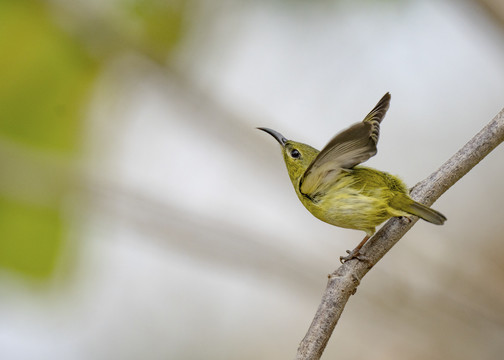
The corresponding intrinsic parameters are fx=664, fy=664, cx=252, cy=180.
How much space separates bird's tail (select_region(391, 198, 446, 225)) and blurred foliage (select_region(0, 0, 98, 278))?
195cm

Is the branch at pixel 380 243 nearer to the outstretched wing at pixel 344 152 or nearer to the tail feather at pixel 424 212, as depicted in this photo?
the tail feather at pixel 424 212

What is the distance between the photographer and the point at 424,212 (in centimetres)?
182

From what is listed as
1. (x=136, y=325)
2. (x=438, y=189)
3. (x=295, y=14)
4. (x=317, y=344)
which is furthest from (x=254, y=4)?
(x=317, y=344)

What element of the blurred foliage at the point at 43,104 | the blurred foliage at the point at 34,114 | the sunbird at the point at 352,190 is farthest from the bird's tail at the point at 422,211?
the blurred foliage at the point at 34,114

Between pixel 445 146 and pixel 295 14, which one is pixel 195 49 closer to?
pixel 295 14

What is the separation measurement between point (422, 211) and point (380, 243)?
0.51 feet

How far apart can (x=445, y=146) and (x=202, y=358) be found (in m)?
2.14

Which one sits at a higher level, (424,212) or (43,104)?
(43,104)

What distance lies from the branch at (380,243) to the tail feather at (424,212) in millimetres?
21

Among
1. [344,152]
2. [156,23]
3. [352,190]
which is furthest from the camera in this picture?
[156,23]

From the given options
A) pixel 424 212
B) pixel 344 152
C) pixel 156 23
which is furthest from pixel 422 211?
pixel 156 23

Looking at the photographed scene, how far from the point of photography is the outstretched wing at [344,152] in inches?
60.1

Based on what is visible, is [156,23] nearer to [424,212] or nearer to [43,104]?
[43,104]

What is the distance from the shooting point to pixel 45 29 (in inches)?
126
